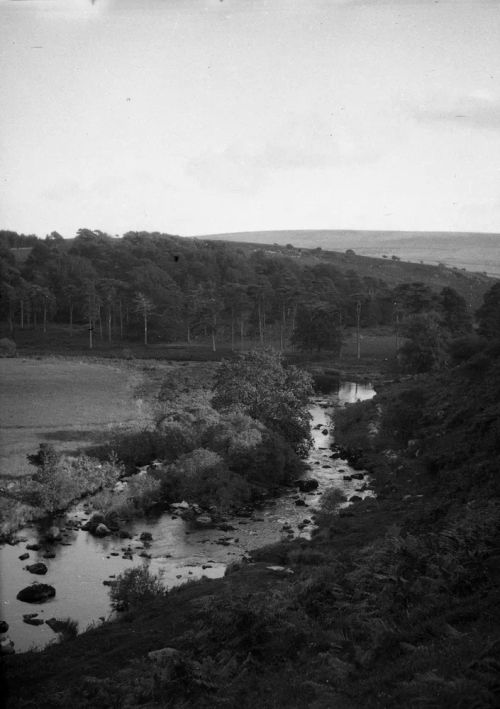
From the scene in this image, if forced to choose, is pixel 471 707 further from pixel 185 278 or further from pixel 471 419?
pixel 185 278

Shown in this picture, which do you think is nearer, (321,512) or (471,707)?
(471,707)

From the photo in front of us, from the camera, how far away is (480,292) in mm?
158875

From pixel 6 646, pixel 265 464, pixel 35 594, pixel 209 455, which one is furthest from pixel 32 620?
pixel 265 464

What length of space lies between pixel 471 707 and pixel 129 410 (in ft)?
178

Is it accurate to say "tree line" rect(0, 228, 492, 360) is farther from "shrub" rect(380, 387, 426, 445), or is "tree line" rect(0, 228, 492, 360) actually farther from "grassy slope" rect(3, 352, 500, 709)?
"grassy slope" rect(3, 352, 500, 709)

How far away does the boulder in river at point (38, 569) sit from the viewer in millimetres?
28653

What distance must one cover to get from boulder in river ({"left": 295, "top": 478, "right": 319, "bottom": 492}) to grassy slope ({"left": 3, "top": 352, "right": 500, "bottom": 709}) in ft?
33.0

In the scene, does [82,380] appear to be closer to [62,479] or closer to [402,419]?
[62,479]

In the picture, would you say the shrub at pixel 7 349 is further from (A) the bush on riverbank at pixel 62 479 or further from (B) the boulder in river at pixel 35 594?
(B) the boulder in river at pixel 35 594

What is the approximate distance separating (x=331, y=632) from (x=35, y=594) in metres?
14.7

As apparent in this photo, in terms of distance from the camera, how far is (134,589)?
2559 cm

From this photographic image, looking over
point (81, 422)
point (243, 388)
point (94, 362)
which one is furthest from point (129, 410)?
point (94, 362)

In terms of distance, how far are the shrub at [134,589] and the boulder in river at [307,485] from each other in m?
16.2

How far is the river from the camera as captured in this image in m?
25.3
